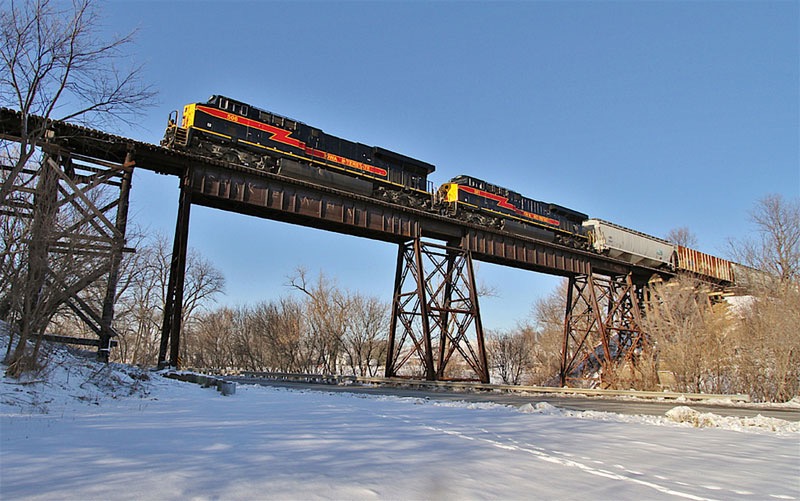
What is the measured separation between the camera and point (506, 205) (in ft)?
96.0

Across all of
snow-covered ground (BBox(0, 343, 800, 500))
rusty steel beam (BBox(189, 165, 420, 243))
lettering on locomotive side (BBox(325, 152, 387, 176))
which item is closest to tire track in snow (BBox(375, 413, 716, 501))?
snow-covered ground (BBox(0, 343, 800, 500))

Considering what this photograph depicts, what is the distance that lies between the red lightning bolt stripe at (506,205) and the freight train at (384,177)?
0.07 metres

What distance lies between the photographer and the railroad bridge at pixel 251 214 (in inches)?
429

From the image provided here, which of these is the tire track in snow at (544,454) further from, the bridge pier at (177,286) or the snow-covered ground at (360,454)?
the bridge pier at (177,286)

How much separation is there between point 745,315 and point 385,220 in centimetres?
2015

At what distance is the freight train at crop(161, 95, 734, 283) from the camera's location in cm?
1991

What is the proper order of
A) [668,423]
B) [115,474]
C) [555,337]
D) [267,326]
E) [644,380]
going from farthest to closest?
[267,326] < [555,337] < [644,380] < [668,423] < [115,474]

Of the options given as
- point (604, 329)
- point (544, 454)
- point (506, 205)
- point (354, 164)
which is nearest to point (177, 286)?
point (354, 164)

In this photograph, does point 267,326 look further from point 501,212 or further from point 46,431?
point 46,431

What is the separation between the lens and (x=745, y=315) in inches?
989

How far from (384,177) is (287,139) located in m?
5.60

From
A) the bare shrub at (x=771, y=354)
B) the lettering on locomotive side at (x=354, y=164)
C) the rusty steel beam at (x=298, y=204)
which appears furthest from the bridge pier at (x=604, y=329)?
the lettering on locomotive side at (x=354, y=164)

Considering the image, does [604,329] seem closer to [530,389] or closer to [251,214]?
[530,389]

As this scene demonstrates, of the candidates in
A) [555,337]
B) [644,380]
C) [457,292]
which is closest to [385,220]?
[457,292]
